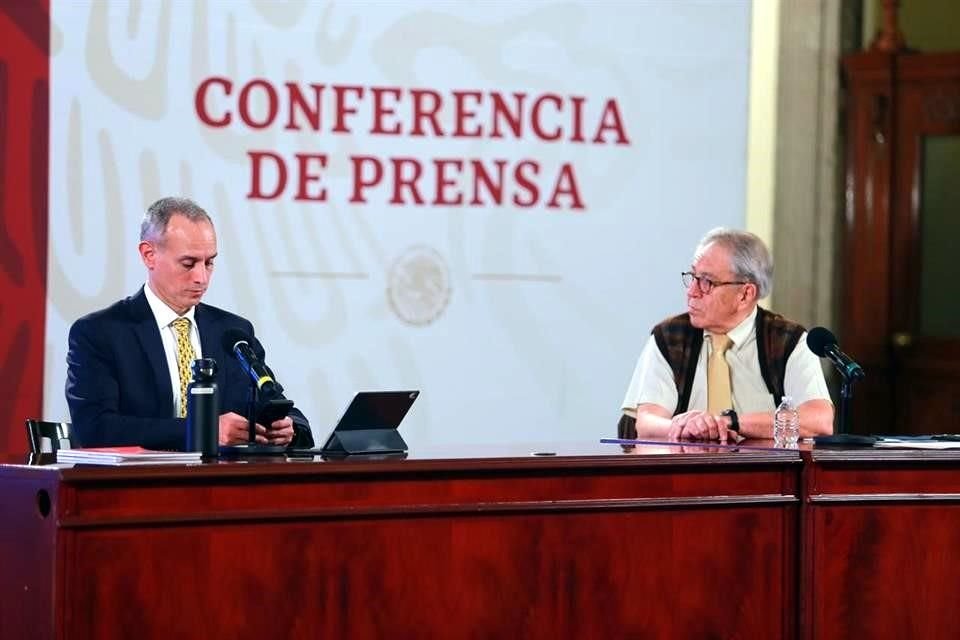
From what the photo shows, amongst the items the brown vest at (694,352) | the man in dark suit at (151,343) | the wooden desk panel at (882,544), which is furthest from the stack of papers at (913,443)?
the man in dark suit at (151,343)

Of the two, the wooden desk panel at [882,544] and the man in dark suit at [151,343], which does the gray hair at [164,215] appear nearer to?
the man in dark suit at [151,343]

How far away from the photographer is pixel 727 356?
193 inches

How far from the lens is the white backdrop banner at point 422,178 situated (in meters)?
5.57

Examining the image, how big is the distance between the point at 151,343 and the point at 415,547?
1087 mm

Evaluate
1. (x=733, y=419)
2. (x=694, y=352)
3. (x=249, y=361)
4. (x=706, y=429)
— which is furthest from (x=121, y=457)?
(x=694, y=352)

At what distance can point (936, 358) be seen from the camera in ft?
23.6

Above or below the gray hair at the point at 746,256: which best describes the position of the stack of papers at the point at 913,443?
below

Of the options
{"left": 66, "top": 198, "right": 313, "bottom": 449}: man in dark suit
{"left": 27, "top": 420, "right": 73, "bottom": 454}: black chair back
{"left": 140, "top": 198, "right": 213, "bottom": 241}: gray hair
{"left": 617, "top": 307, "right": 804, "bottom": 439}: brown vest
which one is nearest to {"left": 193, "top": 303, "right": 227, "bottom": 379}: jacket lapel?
{"left": 66, "top": 198, "right": 313, "bottom": 449}: man in dark suit

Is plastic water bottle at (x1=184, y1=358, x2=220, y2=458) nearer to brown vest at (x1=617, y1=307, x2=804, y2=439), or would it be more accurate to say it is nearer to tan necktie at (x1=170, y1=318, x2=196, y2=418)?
tan necktie at (x1=170, y1=318, x2=196, y2=418)

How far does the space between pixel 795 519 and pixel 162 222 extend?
1.68 meters

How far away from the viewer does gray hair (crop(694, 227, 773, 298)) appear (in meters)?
4.88

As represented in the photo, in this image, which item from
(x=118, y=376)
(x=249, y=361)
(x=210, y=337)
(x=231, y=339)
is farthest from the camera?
(x=210, y=337)

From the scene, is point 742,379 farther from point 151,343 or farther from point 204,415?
point 204,415

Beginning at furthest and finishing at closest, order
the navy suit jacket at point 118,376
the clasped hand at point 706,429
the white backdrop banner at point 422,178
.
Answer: the white backdrop banner at point 422,178
the clasped hand at point 706,429
the navy suit jacket at point 118,376
